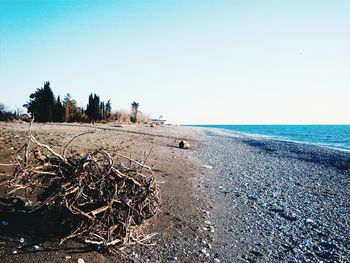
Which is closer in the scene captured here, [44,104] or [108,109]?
[44,104]

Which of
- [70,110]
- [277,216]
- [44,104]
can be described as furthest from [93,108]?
[277,216]

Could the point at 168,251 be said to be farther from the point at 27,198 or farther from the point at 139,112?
the point at 139,112

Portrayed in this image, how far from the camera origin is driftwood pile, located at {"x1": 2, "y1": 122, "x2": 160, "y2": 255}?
5.71 metres

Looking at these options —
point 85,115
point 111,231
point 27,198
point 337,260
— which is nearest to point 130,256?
point 111,231

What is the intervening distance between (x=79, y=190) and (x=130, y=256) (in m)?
1.64

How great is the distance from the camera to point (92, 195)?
19.5 feet

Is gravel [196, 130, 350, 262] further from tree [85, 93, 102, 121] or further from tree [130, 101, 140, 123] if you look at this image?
tree [130, 101, 140, 123]

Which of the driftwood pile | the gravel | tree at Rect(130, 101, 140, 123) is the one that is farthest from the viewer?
tree at Rect(130, 101, 140, 123)

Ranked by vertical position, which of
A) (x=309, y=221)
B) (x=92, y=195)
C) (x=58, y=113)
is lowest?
(x=309, y=221)

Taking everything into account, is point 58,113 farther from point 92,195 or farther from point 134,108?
point 92,195

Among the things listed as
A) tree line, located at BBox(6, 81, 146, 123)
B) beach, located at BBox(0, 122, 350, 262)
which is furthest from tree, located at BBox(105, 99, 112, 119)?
beach, located at BBox(0, 122, 350, 262)

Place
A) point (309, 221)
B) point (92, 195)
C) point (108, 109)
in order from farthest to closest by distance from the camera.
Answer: point (108, 109) < point (309, 221) < point (92, 195)

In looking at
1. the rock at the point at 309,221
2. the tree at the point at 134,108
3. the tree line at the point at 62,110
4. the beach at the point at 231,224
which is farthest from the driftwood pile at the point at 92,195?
the tree at the point at 134,108

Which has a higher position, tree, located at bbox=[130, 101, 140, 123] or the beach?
tree, located at bbox=[130, 101, 140, 123]
